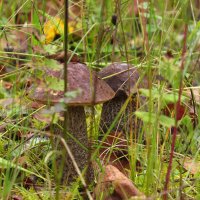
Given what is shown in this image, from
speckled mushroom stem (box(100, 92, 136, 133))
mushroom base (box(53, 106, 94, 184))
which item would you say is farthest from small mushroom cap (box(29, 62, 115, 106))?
speckled mushroom stem (box(100, 92, 136, 133))

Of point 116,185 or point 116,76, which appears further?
point 116,76

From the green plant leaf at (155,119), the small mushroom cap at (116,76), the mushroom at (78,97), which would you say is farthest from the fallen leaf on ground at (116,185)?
the small mushroom cap at (116,76)

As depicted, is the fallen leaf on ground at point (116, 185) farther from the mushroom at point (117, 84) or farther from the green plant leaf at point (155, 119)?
the mushroom at point (117, 84)

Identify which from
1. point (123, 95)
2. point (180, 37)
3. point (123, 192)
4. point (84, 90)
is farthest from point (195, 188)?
point (180, 37)

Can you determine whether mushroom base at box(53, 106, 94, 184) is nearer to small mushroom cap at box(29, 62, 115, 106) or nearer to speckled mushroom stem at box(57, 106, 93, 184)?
speckled mushroom stem at box(57, 106, 93, 184)

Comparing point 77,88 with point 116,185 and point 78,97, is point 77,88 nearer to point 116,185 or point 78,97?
point 78,97

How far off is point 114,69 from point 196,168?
0.57 m

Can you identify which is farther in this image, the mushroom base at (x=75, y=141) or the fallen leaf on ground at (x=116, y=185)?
the mushroom base at (x=75, y=141)

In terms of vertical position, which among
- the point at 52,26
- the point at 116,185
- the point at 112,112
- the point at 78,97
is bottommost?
the point at 116,185

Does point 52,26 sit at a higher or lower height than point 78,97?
higher

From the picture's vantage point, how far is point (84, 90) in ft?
5.35

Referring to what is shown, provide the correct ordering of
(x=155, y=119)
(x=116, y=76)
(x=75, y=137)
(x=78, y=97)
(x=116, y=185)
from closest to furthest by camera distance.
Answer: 1. (x=155, y=119)
2. (x=116, y=185)
3. (x=78, y=97)
4. (x=75, y=137)
5. (x=116, y=76)

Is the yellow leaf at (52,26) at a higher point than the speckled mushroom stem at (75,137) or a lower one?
higher

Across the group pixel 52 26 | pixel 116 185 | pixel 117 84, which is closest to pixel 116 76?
pixel 117 84
